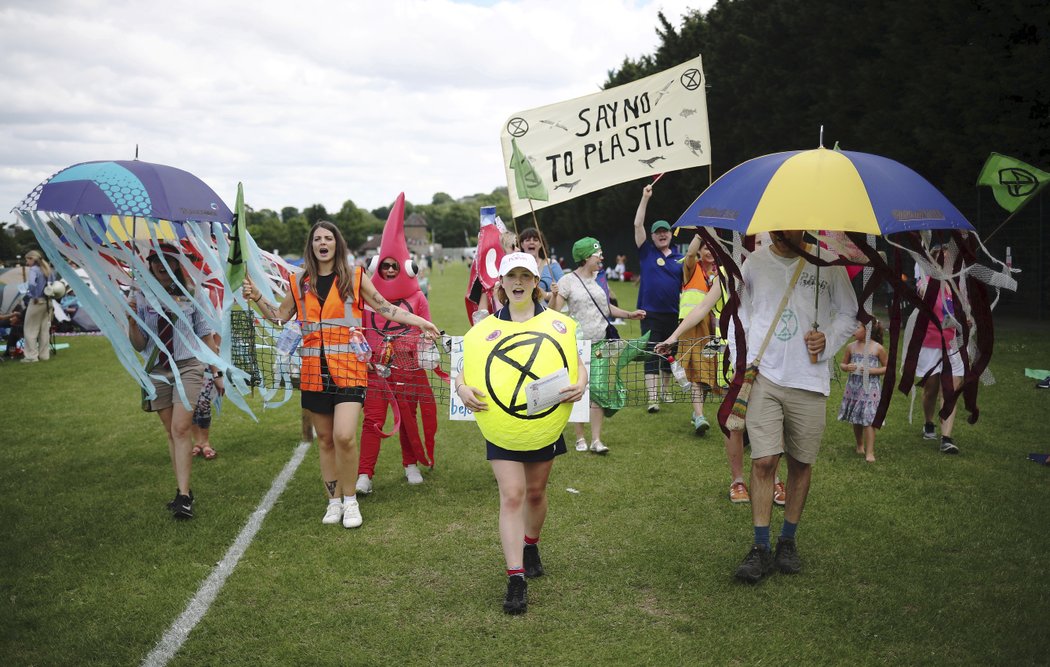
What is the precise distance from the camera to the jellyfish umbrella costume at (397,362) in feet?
23.1

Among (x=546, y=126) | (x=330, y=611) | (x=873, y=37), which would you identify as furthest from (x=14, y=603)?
(x=873, y=37)

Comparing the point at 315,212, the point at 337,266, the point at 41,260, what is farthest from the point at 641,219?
the point at 315,212

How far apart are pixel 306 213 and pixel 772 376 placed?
16915 cm

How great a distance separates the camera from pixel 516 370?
15.3 ft

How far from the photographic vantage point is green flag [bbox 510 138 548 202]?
7.81 metres

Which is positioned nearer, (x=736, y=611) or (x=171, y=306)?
(x=736, y=611)

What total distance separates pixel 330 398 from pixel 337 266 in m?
0.96

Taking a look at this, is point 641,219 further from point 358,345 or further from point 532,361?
point 532,361

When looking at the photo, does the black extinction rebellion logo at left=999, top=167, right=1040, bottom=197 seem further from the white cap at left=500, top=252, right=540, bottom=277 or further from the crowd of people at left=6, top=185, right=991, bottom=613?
the white cap at left=500, top=252, right=540, bottom=277

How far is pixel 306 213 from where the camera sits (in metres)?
166

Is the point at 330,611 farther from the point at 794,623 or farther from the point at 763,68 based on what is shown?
the point at 763,68

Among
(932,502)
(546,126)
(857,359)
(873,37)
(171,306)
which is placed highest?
(873,37)

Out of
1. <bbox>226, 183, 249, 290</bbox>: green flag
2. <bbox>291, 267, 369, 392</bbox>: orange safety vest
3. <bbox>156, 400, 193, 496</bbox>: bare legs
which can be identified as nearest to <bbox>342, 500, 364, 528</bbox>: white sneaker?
<bbox>291, 267, 369, 392</bbox>: orange safety vest

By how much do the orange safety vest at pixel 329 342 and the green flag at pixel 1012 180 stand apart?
431cm
